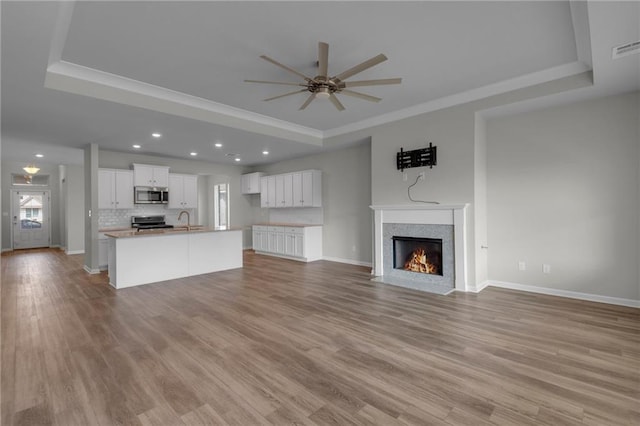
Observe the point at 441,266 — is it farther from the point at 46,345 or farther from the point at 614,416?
the point at 46,345

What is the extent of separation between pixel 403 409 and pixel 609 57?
3715mm


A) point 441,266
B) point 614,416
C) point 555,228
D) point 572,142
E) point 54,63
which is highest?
point 54,63

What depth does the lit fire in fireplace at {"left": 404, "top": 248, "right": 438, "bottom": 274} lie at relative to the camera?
495cm

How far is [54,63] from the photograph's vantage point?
10.5 feet

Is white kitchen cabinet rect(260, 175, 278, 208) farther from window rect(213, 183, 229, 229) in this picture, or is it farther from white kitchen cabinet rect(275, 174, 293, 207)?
window rect(213, 183, 229, 229)

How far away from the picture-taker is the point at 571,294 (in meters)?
3.99

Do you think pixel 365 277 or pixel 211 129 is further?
pixel 365 277

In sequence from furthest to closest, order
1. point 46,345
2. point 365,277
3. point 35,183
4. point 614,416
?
point 35,183
point 365,277
point 46,345
point 614,416

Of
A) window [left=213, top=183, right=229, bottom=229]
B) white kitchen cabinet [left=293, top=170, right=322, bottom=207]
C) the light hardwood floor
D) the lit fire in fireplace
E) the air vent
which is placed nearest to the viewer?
the light hardwood floor

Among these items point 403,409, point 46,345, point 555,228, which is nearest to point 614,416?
point 403,409

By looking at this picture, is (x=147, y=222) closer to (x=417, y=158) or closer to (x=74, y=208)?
(x=74, y=208)

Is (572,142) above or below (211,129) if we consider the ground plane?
below

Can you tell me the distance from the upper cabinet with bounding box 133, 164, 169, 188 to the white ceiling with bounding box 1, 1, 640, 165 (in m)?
1.86

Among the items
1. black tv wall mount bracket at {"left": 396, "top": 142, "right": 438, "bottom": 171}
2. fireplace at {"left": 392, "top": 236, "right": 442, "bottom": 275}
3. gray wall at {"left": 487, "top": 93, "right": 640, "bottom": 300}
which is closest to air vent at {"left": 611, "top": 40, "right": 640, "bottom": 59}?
gray wall at {"left": 487, "top": 93, "right": 640, "bottom": 300}
